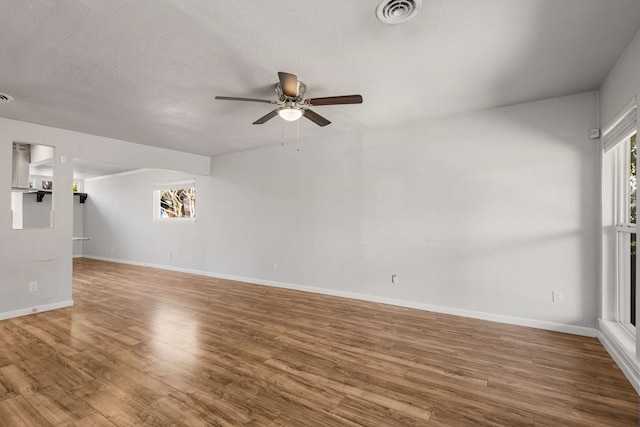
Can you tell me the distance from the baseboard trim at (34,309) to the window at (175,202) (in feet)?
8.94

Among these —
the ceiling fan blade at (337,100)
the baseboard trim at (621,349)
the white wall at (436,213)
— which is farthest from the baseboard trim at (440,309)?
the ceiling fan blade at (337,100)

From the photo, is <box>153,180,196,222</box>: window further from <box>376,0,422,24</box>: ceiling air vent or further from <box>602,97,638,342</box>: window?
<box>602,97,638,342</box>: window

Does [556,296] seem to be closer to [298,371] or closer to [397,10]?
[298,371]

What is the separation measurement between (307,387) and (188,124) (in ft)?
11.5

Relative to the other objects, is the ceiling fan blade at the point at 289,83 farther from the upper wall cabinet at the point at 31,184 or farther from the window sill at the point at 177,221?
the window sill at the point at 177,221

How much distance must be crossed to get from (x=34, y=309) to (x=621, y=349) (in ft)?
20.5

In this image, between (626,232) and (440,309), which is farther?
(440,309)

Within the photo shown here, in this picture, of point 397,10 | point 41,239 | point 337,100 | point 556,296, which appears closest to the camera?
point 397,10

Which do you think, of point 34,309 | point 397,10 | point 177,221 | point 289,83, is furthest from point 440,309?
point 177,221

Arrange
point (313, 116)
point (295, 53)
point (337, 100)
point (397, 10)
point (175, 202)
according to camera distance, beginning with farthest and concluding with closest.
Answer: point (175, 202), point (313, 116), point (337, 100), point (295, 53), point (397, 10)

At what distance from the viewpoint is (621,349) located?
7.52 ft

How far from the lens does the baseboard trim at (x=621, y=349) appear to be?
2049 millimetres

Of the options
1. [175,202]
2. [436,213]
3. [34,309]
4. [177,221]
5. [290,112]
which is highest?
[290,112]

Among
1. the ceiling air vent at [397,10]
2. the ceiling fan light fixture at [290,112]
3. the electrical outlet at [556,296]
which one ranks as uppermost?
the ceiling air vent at [397,10]
